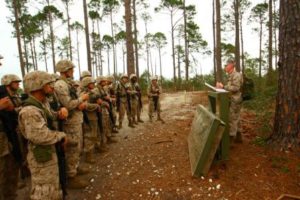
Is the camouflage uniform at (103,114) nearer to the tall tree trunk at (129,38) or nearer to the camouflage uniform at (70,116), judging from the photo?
the camouflage uniform at (70,116)

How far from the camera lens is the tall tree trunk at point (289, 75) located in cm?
471

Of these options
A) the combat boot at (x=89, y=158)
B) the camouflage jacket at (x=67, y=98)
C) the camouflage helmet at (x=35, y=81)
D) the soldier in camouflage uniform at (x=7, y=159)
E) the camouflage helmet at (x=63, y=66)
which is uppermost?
the camouflage helmet at (x=63, y=66)

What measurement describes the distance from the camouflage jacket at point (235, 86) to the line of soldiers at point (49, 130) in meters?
3.16

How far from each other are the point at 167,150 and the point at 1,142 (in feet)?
11.3

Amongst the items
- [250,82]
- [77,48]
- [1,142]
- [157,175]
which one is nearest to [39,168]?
[1,142]

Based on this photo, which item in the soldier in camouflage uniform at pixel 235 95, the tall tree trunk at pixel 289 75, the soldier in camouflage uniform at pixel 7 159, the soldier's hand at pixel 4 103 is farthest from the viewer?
the soldier in camouflage uniform at pixel 235 95

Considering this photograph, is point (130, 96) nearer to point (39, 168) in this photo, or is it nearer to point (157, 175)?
point (157, 175)

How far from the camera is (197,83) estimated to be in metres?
27.1

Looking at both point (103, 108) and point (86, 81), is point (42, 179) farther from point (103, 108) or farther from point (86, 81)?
point (103, 108)

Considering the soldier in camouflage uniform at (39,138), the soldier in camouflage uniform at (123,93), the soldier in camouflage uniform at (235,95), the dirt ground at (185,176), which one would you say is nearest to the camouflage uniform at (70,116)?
the dirt ground at (185,176)

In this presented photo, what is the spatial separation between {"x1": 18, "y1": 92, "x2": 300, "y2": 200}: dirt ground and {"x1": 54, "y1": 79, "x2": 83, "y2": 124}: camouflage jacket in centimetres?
133

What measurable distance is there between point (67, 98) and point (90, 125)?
1445 mm

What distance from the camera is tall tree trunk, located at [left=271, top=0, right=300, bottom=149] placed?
15.4 feet

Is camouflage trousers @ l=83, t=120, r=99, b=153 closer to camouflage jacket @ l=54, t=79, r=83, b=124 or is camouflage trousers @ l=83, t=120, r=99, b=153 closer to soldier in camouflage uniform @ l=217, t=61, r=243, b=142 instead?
camouflage jacket @ l=54, t=79, r=83, b=124
